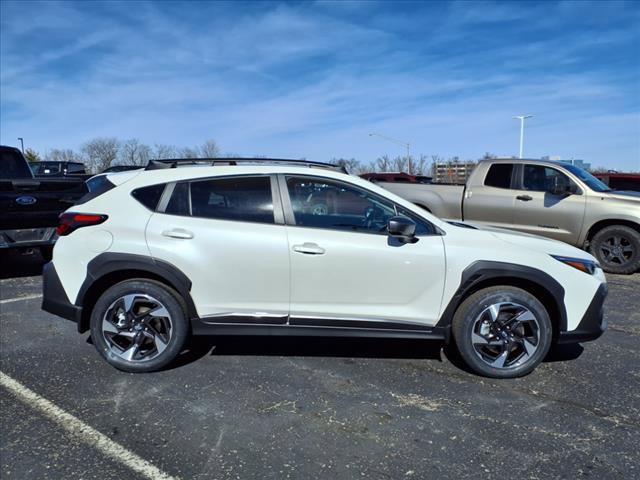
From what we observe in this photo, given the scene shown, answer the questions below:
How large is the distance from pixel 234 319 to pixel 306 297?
604 millimetres

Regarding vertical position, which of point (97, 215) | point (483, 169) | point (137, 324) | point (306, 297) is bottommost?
point (137, 324)

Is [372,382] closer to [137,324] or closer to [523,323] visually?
[523,323]

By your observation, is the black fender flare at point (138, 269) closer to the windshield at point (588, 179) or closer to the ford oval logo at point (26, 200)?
the ford oval logo at point (26, 200)

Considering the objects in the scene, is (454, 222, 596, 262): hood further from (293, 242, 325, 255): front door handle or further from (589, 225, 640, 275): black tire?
(589, 225, 640, 275): black tire

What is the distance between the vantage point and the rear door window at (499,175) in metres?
8.65

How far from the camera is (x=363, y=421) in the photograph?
10.4ft

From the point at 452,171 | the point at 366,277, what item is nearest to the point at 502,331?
the point at 366,277

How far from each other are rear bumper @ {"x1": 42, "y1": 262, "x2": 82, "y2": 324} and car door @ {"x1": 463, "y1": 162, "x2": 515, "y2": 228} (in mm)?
6628

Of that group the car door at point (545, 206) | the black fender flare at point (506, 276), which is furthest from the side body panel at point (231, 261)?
the car door at point (545, 206)

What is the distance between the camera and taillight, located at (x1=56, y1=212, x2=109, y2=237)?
388 cm

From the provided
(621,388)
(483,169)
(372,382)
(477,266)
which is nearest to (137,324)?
(372,382)

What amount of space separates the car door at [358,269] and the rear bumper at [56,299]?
178 cm

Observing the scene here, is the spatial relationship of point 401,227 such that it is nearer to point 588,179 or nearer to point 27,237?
point 27,237

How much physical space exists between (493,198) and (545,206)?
0.87 meters
